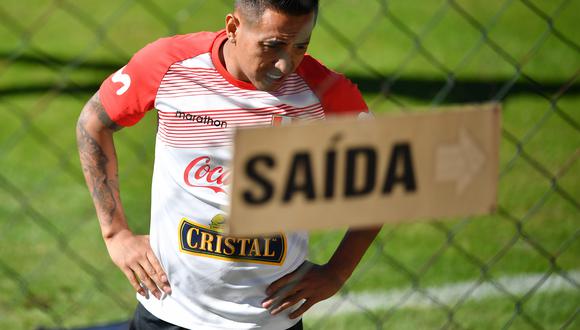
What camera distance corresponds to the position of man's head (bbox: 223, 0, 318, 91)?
1.96 metres

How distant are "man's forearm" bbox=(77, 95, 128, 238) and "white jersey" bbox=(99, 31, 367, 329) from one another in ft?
0.21

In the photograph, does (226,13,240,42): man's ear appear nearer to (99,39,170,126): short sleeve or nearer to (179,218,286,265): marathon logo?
(99,39,170,126): short sleeve

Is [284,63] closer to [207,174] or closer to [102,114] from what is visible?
[207,174]

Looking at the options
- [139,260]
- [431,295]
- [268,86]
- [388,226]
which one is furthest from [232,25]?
[388,226]

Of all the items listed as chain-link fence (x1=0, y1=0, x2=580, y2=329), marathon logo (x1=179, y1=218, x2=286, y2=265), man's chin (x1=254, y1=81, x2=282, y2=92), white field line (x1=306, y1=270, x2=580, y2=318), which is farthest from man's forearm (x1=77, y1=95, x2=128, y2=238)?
white field line (x1=306, y1=270, x2=580, y2=318)

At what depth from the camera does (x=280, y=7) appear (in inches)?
76.6

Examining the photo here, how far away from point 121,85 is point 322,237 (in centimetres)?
221

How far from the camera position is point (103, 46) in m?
6.59

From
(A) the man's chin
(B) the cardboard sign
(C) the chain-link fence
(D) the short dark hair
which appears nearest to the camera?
(B) the cardboard sign

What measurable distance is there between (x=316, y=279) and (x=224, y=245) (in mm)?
276

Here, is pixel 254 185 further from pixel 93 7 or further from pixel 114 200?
pixel 93 7

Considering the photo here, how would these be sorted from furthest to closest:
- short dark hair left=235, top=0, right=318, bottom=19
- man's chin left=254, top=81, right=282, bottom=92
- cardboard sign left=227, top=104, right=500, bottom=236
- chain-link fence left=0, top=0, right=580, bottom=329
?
chain-link fence left=0, top=0, right=580, bottom=329 < man's chin left=254, top=81, right=282, bottom=92 < short dark hair left=235, top=0, right=318, bottom=19 < cardboard sign left=227, top=104, right=500, bottom=236

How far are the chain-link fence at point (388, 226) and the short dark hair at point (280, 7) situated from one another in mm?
406

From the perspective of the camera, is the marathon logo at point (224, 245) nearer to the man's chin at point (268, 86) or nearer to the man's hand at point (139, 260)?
the man's hand at point (139, 260)
